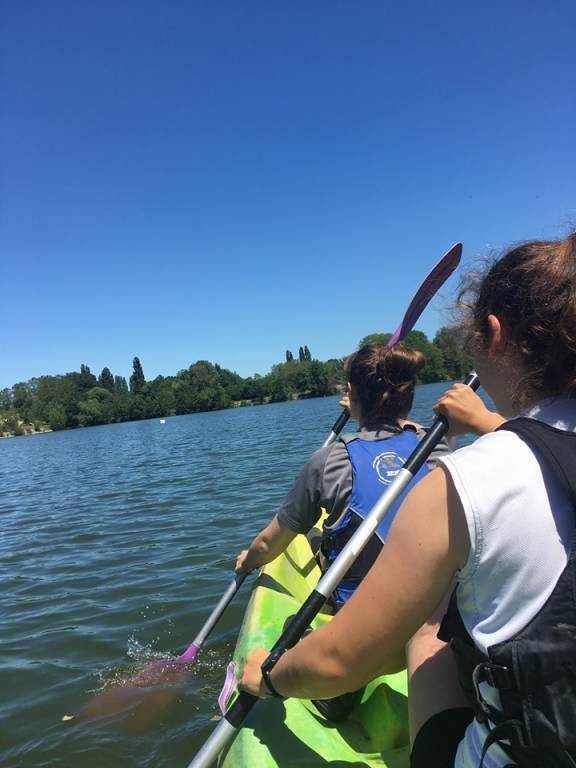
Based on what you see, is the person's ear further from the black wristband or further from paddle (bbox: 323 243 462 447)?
paddle (bbox: 323 243 462 447)

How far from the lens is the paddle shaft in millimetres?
2137

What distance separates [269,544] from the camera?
3127 millimetres

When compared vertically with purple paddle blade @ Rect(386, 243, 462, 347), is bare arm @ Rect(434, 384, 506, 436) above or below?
below

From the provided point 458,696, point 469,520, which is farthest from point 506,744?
point 469,520

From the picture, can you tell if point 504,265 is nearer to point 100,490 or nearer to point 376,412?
point 376,412

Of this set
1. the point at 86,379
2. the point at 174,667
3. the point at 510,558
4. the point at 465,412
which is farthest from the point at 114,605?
the point at 86,379

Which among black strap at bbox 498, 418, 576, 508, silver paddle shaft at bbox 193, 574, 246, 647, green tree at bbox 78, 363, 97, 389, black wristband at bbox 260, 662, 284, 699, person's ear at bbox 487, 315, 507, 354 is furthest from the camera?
green tree at bbox 78, 363, 97, 389

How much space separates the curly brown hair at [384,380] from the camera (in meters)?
3.09

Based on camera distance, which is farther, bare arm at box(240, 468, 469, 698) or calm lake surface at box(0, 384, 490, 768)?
calm lake surface at box(0, 384, 490, 768)

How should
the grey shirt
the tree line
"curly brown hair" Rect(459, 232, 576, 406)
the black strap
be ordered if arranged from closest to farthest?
the black strap
"curly brown hair" Rect(459, 232, 576, 406)
the grey shirt
the tree line

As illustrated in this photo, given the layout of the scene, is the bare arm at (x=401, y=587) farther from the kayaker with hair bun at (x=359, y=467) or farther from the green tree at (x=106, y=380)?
the green tree at (x=106, y=380)

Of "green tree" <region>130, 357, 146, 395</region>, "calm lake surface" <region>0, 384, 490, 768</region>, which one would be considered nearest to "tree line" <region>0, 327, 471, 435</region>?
"green tree" <region>130, 357, 146, 395</region>

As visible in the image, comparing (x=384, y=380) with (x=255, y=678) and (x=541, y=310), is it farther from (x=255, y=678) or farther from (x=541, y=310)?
(x=541, y=310)

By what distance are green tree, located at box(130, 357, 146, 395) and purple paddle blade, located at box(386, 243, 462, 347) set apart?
10411cm
